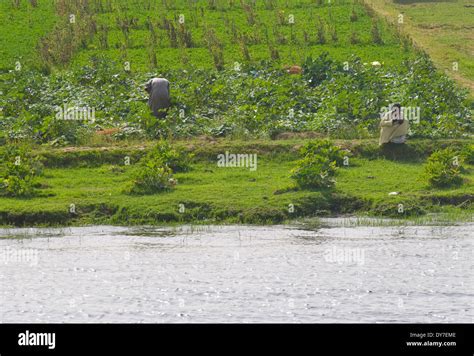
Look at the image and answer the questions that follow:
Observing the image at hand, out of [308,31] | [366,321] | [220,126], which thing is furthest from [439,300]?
[308,31]

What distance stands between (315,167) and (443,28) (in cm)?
2256

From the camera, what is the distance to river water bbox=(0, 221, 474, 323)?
1756 cm

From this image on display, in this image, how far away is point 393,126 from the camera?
28859mm

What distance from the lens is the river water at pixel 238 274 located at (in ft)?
57.6

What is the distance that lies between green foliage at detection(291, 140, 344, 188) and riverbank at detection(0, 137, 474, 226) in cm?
24

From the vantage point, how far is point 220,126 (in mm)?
30938

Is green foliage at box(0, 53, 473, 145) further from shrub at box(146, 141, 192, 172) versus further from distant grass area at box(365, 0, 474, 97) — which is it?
distant grass area at box(365, 0, 474, 97)

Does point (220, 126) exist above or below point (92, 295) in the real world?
above

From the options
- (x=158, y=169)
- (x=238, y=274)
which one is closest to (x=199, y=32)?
(x=158, y=169)

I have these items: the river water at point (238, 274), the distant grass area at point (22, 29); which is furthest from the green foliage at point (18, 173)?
the distant grass area at point (22, 29)

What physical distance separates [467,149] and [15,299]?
13449 millimetres

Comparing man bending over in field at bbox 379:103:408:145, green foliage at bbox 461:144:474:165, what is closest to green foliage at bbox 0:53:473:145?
man bending over in field at bbox 379:103:408:145

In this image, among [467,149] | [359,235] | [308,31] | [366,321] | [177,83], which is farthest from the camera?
[308,31]

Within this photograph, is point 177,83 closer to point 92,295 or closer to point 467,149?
point 467,149
